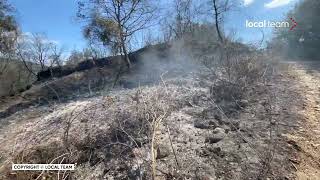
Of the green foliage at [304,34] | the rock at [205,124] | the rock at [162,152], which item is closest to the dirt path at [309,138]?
the rock at [205,124]

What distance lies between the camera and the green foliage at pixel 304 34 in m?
18.5

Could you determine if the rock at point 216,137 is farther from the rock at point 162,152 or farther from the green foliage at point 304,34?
the green foliage at point 304,34

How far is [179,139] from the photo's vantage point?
4.83 meters

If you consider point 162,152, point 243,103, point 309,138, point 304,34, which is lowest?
point 309,138

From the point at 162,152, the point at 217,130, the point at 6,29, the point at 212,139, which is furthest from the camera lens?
the point at 6,29

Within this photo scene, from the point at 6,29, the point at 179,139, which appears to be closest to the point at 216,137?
the point at 179,139

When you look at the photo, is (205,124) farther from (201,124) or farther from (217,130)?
(217,130)

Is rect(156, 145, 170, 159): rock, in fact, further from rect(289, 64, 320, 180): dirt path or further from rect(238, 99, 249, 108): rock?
rect(238, 99, 249, 108): rock

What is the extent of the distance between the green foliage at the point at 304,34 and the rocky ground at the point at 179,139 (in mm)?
13469

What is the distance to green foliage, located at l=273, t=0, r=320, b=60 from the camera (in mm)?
18547

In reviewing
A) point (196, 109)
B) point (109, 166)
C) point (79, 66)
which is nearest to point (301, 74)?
point (196, 109)

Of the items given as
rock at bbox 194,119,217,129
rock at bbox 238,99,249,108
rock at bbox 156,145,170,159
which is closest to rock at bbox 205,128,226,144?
rock at bbox 194,119,217,129

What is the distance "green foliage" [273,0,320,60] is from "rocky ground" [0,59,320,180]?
13469 mm

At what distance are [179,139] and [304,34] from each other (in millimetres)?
18178
